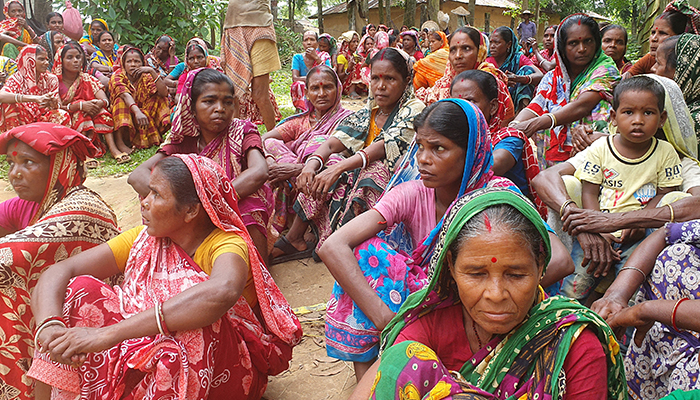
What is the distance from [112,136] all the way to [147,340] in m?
7.11

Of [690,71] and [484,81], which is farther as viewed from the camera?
[484,81]

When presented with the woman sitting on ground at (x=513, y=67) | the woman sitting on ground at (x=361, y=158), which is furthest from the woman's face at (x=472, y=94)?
the woman sitting on ground at (x=513, y=67)

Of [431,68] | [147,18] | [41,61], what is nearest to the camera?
[431,68]

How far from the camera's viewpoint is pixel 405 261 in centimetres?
240

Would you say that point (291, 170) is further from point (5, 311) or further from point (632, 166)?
point (632, 166)

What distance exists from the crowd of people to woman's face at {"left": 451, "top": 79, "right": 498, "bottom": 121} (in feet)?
0.07

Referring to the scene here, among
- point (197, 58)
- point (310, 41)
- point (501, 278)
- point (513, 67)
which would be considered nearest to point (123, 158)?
point (197, 58)

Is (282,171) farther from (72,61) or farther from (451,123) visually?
(72,61)

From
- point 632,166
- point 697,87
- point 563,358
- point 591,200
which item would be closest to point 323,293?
point 591,200

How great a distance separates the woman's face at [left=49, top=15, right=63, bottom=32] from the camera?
9.61m

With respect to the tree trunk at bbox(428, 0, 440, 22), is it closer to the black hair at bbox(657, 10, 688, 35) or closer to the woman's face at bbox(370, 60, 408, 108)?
the black hair at bbox(657, 10, 688, 35)

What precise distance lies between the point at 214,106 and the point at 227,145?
0.31 meters

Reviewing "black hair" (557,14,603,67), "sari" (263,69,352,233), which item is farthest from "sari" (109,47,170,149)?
"black hair" (557,14,603,67)

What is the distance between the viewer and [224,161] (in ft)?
11.9
